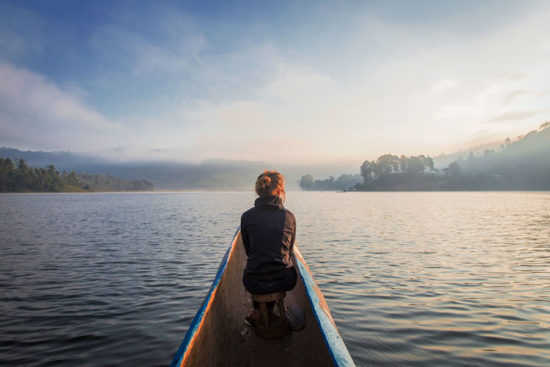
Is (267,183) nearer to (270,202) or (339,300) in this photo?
(270,202)

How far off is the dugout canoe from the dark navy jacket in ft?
2.62

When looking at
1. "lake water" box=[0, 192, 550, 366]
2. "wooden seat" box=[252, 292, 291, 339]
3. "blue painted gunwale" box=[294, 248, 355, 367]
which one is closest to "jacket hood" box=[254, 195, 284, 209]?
"wooden seat" box=[252, 292, 291, 339]

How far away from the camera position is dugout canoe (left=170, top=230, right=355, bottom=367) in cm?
405

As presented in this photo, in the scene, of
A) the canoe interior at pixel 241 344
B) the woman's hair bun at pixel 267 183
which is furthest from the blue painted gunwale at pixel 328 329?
the woman's hair bun at pixel 267 183

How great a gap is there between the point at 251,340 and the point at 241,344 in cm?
19

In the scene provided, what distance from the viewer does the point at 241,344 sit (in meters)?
5.42

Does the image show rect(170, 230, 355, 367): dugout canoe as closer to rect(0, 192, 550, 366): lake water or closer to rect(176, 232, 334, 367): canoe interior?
rect(176, 232, 334, 367): canoe interior

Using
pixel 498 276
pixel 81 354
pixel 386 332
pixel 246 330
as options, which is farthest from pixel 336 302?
pixel 498 276

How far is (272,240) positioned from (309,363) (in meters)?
1.99

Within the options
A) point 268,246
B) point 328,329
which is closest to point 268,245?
point 268,246

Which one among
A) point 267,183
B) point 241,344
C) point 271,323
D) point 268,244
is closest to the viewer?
point 268,244

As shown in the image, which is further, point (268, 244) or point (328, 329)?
point (268, 244)

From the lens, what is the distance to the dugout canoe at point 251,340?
4051mm

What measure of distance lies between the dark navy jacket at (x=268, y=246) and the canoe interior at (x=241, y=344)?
0.91 metres
